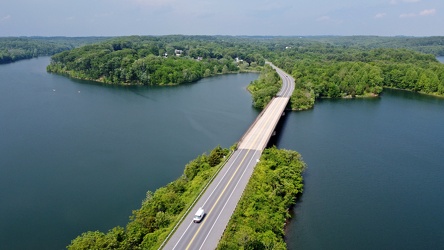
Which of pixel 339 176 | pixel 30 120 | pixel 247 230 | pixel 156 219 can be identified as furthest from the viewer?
pixel 30 120

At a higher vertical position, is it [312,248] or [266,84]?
[266,84]

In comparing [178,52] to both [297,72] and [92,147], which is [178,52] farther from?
[92,147]

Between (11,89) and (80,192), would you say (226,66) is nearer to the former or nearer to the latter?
(11,89)

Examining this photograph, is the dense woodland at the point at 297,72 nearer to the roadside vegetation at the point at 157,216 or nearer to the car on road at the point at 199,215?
the roadside vegetation at the point at 157,216

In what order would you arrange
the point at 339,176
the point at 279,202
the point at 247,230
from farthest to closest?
the point at 339,176 → the point at 279,202 → the point at 247,230

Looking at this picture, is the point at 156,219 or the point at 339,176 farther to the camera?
the point at 339,176

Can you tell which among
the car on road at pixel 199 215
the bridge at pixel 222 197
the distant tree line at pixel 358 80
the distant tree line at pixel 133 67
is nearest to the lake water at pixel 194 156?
the distant tree line at pixel 358 80

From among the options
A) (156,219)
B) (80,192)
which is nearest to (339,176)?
(156,219)
